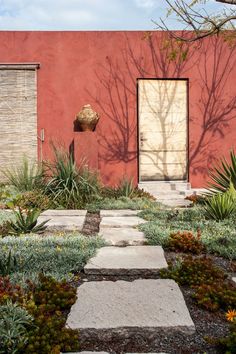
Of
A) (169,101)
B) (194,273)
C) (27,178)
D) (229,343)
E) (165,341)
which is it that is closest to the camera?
(229,343)

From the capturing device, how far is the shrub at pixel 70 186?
619 cm

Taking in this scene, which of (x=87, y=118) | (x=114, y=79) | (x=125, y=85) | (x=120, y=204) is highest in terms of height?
(x=114, y=79)

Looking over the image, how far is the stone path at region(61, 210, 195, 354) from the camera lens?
207 centimetres

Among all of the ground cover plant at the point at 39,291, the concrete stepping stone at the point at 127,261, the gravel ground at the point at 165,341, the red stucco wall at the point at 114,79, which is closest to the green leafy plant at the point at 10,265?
the ground cover plant at the point at 39,291

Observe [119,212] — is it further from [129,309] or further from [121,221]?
[129,309]

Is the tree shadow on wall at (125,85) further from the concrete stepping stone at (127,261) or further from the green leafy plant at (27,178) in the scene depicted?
the concrete stepping stone at (127,261)

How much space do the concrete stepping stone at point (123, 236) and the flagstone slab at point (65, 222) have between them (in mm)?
330

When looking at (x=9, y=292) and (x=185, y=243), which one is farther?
(x=185, y=243)

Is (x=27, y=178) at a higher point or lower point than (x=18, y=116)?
lower

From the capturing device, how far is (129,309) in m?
2.26

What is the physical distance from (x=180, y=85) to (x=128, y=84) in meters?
1.07

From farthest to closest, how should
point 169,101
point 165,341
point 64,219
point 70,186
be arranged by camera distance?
1. point 169,101
2. point 70,186
3. point 64,219
4. point 165,341

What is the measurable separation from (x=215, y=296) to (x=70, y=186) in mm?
4229

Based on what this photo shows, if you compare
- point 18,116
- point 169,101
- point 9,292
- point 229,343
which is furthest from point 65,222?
point 169,101
